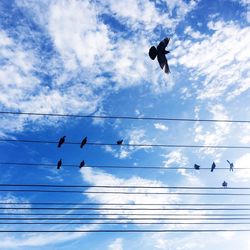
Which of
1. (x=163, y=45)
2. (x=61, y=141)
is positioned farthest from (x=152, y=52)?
(x=61, y=141)

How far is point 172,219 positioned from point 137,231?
2.02 metres

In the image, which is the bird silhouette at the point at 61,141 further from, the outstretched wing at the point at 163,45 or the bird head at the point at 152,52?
the outstretched wing at the point at 163,45

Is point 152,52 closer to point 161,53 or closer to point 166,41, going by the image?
point 161,53

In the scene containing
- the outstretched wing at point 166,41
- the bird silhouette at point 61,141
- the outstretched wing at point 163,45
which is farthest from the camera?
the bird silhouette at point 61,141

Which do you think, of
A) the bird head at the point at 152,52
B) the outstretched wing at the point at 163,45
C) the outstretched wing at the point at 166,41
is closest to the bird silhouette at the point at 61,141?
the bird head at the point at 152,52

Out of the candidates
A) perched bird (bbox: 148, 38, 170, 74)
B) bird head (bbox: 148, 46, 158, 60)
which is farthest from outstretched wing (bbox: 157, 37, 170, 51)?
bird head (bbox: 148, 46, 158, 60)

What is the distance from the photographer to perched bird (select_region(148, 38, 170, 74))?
11117 millimetres

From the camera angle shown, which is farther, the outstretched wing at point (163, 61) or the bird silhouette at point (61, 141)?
the bird silhouette at point (61, 141)

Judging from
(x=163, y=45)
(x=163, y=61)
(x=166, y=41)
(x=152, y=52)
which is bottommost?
(x=163, y=61)

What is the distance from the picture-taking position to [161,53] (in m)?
11.4

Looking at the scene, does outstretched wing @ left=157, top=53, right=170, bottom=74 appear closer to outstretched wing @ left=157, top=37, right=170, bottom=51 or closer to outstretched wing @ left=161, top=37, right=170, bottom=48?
outstretched wing @ left=157, top=37, right=170, bottom=51

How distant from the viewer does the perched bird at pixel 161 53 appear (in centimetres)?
1112

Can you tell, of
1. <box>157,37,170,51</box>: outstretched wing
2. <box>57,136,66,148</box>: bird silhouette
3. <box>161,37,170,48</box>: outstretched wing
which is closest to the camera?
<box>161,37,170,48</box>: outstretched wing

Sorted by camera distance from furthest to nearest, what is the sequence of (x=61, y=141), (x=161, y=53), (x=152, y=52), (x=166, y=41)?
(x=61, y=141), (x=161, y=53), (x=152, y=52), (x=166, y=41)
